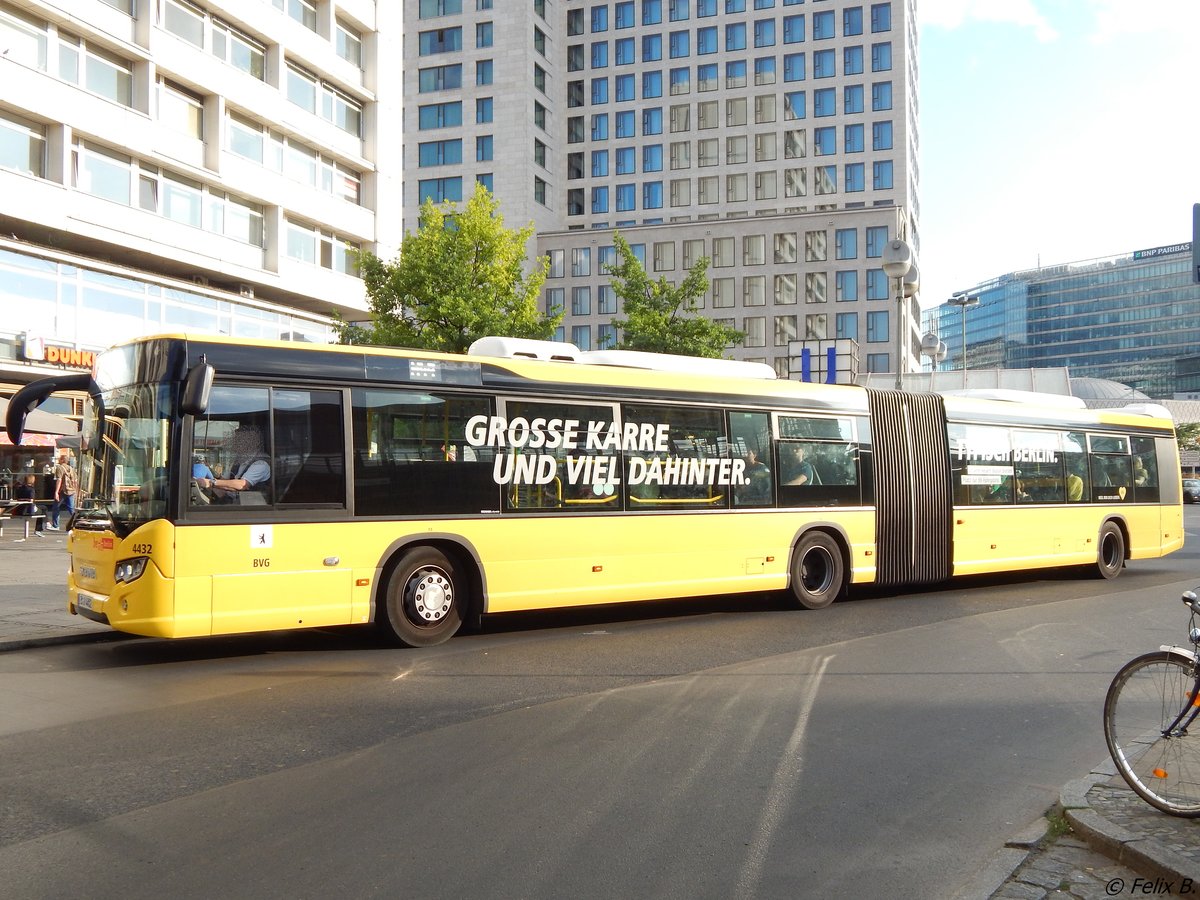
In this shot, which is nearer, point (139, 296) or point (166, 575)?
point (166, 575)

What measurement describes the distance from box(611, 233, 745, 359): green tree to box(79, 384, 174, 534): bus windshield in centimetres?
2945

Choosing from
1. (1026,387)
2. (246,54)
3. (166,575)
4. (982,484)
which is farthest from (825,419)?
(1026,387)

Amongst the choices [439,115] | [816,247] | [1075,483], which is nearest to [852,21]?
[816,247]

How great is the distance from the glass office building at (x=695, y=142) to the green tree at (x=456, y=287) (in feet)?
138

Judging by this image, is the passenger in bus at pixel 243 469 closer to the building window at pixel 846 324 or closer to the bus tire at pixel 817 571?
the bus tire at pixel 817 571

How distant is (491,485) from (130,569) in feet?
11.0

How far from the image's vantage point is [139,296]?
Result: 32.3m

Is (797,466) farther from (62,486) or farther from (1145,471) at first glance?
(62,486)

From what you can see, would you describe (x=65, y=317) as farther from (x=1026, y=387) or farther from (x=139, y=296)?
(x=1026, y=387)

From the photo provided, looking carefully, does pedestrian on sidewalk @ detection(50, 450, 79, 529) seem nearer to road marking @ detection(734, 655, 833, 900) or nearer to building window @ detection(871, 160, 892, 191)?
road marking @ detection(734, 655, 833, 900)

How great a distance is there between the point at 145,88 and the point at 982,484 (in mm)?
26347

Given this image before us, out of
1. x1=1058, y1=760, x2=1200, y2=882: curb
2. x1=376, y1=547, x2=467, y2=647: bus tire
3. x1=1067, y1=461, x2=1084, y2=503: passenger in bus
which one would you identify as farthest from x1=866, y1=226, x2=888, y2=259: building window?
x1=1058, y1=760, x2=1200, y2=882: curb

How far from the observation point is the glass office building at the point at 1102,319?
16175 centimetres

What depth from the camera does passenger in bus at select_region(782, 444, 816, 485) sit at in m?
13.5
